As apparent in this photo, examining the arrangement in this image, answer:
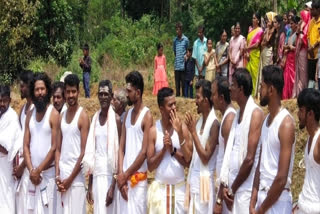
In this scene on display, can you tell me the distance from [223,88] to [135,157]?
1423 millimetres

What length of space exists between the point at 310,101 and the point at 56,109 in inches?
162

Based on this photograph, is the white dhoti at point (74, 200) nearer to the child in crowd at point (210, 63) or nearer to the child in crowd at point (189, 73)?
the child in crowd at point (210, 63)

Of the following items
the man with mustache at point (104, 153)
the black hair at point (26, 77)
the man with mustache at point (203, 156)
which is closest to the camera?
the man with mustache at point (203, 156)

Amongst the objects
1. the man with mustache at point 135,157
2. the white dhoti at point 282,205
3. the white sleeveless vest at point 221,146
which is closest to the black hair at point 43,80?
the man with mustache at point 135,157

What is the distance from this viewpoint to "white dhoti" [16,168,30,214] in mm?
8617

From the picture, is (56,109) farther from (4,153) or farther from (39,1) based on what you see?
(39,1)

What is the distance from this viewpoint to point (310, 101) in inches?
225

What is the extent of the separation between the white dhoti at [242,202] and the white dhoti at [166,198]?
1.13 metres

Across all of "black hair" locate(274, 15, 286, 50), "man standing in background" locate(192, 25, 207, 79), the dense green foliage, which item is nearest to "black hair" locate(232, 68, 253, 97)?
"black hair" locate(274, 15, 286, 50)

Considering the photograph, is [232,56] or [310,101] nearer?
[310,101]

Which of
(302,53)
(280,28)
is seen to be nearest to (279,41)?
(280,28)

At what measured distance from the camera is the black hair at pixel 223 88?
7.05 meters

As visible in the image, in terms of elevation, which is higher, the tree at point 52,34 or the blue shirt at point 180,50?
the tree at point 52,34

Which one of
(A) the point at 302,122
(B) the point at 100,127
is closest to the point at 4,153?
(B) the point at 100,127
